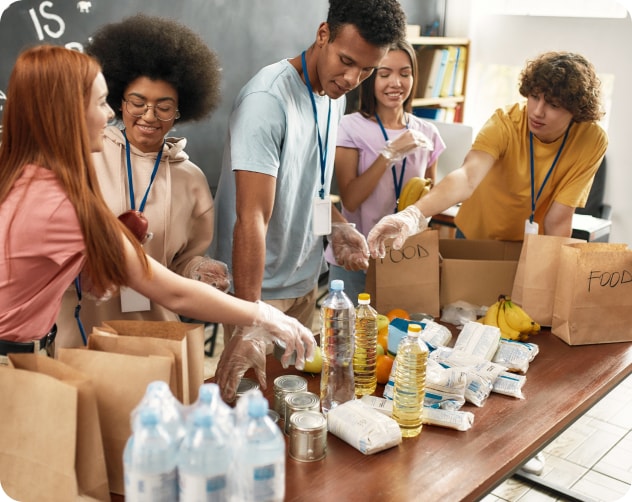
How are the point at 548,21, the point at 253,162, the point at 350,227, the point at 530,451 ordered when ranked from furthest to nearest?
1. the point at 548,21
2. the point at 350,227
3. the point at 253,162
4. the point at 530,451

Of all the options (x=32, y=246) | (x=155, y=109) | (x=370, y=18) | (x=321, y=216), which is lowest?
(x=321, y=216)

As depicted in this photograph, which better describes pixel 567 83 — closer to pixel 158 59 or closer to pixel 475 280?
pixel 475 280

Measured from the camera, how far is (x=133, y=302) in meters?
1.83

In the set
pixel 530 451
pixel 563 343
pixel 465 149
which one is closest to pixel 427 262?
pixel 563 343

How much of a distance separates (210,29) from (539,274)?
2.35 meters

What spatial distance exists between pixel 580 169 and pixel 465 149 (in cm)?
138

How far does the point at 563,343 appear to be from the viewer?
2.06 metres

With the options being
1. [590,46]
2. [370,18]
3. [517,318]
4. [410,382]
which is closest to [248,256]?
[410,382]

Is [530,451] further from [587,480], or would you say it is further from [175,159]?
[587,480]

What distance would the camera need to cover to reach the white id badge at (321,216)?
2141 millimetres

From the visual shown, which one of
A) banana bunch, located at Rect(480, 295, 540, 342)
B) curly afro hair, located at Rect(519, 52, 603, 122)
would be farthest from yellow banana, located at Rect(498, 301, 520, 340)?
curly afro hair, located at Rect(519, 52, 603, 122)

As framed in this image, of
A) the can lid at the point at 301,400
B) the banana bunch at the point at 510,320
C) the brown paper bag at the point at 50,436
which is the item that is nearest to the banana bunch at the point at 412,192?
the banana bunch at the point at 510,320

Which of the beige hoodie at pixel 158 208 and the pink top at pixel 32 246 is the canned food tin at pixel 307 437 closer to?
the pink top at pixel 32 246

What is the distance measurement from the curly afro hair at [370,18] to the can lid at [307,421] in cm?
106
